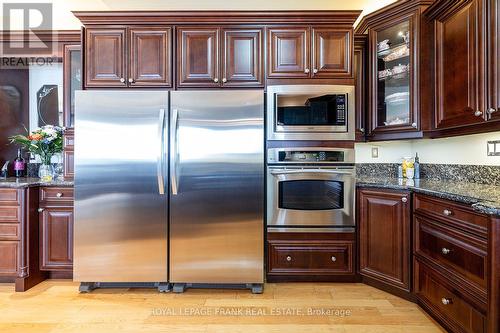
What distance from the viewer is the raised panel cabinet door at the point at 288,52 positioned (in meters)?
2.41

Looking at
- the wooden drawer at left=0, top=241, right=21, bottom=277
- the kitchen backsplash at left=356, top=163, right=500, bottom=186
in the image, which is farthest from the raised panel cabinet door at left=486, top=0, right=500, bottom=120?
the wooden drawer at left=0, top=241, right=21, bottom=277

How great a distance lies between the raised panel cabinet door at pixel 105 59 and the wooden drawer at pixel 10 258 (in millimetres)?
1431

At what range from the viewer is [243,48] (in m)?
2.42

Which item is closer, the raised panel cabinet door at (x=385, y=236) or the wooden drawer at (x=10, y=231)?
the raised panel cabinet door at (x=385, y=236)

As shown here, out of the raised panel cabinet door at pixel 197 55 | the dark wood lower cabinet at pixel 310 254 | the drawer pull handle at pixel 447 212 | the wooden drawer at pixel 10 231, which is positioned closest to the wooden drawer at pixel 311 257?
the dark wood lower cabinet at pixel 310 254

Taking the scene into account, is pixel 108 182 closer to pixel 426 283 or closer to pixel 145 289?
pixel 145 289

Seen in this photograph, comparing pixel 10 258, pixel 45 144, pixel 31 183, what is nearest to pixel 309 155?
pixel 31 183

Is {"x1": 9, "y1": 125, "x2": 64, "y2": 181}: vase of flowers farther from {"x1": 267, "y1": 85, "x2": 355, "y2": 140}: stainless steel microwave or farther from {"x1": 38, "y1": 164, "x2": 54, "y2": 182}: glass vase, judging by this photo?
{"x1": 267, "y1": 85, "x2": 355, "y2": 140}: stainless steel microwave

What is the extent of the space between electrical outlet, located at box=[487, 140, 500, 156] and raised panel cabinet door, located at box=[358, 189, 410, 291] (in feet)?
2.26

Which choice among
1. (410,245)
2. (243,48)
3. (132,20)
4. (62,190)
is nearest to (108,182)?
(62,190)

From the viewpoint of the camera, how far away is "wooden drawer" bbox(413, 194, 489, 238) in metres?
1.45

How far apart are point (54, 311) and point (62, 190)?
0.94 meters

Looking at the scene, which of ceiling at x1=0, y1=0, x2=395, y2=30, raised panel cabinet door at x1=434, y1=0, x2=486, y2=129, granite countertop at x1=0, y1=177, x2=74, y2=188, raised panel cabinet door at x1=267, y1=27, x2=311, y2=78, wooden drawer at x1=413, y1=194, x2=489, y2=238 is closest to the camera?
wooden drawer at x1=413, y1=194, x2=489, y2=238

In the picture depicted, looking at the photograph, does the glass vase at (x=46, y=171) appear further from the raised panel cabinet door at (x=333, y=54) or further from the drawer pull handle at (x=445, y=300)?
the drawer pull handle at (x=445, y=300)
